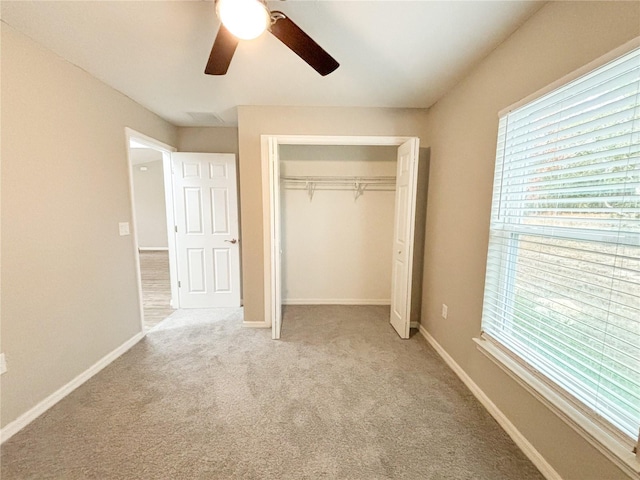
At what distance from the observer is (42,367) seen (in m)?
1.63

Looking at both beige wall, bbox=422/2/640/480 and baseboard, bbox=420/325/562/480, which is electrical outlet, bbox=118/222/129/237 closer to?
beige wall, bbox=422/2/640/480

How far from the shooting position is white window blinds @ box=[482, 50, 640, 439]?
96cm

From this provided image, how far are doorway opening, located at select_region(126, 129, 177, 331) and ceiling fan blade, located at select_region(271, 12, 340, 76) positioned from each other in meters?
2.20

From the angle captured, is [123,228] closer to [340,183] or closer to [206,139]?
[206,139]

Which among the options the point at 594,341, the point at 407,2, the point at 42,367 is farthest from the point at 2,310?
the point at 594,341

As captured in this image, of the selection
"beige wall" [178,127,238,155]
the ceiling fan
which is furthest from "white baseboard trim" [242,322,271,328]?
the ceiling fan

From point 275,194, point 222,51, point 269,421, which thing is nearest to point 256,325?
point 269,421

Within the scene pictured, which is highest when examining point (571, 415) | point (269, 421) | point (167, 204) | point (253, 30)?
point (253, 30)

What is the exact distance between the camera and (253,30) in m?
1.14

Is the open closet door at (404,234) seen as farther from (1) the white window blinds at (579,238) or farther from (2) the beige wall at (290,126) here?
(1) the white window blinds at (579,238)

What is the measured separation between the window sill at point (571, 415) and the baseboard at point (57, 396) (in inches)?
116

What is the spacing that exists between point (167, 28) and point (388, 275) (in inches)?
128

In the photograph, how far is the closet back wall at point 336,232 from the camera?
10.6 ft

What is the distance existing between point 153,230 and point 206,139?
5.44m
